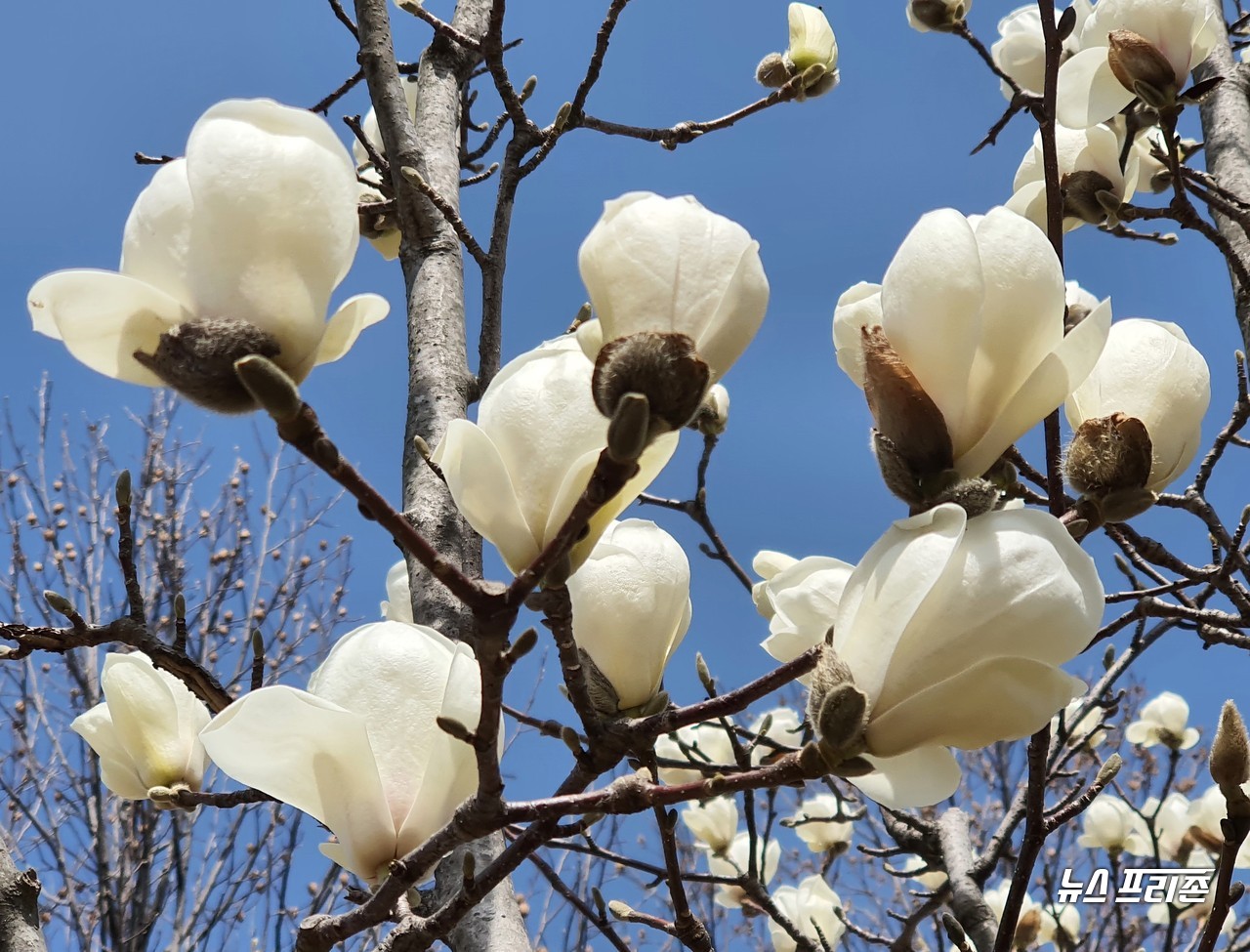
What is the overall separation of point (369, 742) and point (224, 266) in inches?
14.5

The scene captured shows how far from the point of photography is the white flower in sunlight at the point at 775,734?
85.5 inches

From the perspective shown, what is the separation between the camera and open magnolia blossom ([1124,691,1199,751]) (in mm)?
4789

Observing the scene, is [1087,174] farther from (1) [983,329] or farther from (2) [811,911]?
(2) [811,911]

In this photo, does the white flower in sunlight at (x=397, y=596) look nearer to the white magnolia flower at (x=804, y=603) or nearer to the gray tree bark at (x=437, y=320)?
the gray tree bark at (x=437, y=320)

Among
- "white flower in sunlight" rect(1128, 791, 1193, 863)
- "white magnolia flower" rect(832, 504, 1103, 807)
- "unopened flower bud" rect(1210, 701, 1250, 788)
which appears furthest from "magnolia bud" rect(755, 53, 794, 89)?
"white flower in sunlight" rect(1128, 791, 1193, 863)

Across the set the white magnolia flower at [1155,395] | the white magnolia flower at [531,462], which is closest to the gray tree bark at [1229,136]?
the white magnolia flower at [1155,395]

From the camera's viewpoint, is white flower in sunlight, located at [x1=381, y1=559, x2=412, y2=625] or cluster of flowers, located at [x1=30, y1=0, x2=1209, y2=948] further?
white flower in sunlight, located at [x1=381, y1=559, x2=412, y2=625]

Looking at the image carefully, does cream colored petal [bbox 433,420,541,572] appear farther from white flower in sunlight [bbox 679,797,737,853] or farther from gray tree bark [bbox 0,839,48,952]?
white flower in sunlight [bbox 679,797,737,853]

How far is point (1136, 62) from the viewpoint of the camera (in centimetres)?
175

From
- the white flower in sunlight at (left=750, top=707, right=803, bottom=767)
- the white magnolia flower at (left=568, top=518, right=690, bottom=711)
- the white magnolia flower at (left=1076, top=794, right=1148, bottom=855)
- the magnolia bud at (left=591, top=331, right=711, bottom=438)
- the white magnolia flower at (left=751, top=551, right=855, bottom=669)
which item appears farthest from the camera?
the white magnolia flower at (left=1076, top=794, right=1148, bottom=855)

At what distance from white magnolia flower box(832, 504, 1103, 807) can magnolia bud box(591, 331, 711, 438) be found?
0.19m

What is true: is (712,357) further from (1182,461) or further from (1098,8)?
(1098,8)

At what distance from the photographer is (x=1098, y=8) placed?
185cm

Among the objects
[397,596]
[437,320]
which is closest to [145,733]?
[397,596]
